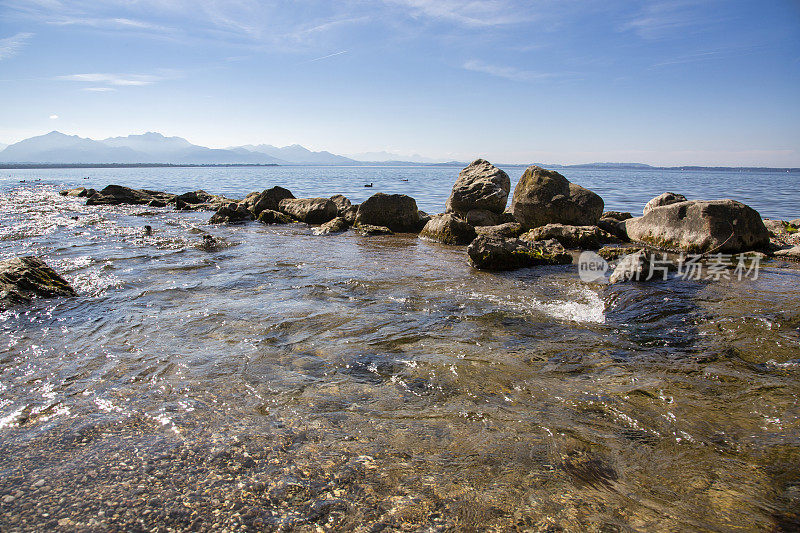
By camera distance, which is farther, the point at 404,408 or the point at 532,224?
the point at 532,224

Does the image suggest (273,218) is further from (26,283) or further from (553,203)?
(553,203)

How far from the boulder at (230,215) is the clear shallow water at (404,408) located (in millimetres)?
11467

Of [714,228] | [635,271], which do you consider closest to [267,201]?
[635,271]

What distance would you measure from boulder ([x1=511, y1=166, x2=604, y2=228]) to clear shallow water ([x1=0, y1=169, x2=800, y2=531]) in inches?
279

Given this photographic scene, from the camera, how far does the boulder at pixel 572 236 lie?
12.7 metres

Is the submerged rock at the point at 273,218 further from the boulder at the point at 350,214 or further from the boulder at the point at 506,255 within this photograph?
the boulder at the point at 506,255

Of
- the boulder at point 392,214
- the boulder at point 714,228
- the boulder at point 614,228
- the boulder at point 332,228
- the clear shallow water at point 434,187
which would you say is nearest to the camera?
the boulder at point 714,228

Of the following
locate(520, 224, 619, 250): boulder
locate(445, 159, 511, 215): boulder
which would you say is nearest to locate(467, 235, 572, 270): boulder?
locate(520, 224, 619, 250): boulder

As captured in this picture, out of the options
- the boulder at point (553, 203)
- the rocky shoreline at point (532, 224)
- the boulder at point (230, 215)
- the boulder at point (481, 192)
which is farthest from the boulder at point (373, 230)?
the boulder at point (230, 215)

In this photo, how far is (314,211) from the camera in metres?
19.6

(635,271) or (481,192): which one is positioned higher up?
(481,192)

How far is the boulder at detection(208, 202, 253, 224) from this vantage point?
19203mm

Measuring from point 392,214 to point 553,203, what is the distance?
6.63m

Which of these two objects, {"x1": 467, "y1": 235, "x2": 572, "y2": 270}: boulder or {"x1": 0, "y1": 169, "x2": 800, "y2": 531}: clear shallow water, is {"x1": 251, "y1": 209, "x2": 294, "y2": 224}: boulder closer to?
{"x1": 0, "y1": 169, "x2": 800, "y2": 531}: clear shallow water
